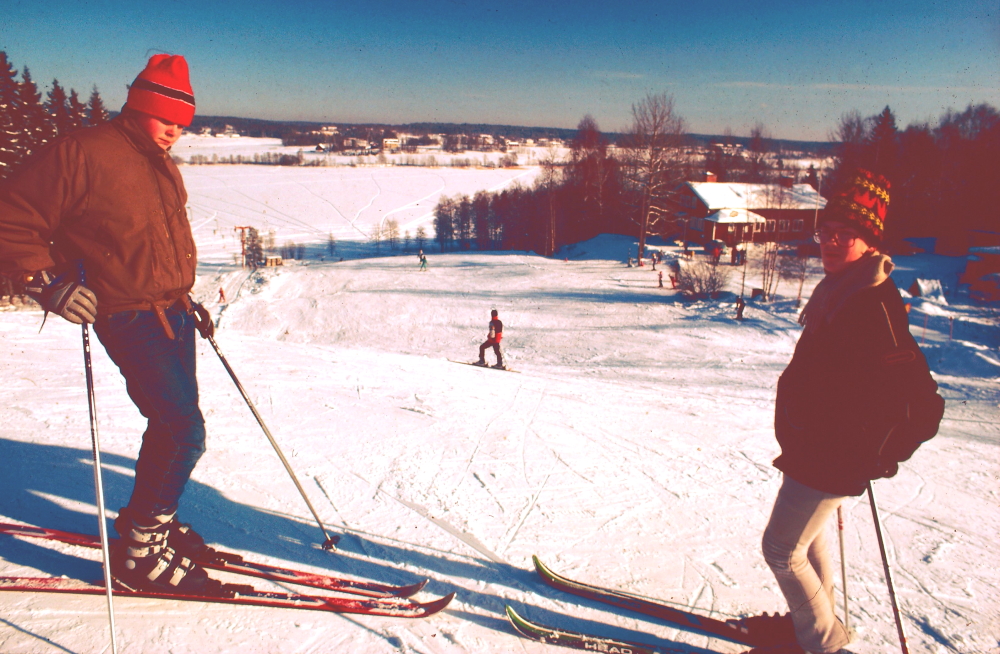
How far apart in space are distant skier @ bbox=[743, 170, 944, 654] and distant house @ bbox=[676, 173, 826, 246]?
38404 mm

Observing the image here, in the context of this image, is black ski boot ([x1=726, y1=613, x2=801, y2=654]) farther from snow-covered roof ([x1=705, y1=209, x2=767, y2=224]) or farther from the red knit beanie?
snow-covered roof ([x1=705, y1=209, x2=767, y2=224])

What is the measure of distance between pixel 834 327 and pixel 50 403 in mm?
6114

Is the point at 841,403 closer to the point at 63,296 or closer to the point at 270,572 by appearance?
the point at 270,572

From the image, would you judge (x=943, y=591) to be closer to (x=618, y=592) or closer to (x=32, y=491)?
(x=618, y=592)

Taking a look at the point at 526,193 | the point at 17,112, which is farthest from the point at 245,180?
the point at 17,112

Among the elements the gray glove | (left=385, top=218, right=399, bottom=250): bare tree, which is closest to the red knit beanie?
A: the gray glove

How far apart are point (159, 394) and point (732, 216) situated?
4053 centimetres

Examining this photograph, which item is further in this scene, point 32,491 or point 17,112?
point 17,112

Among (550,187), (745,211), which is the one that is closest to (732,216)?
(745,211)

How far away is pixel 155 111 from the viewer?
2.09 metres

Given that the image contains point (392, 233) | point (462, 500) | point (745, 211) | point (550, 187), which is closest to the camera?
point (462, 500)

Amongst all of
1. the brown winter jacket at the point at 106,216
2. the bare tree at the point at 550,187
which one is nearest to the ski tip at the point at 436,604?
the brown winter jacket at the point at 106,216

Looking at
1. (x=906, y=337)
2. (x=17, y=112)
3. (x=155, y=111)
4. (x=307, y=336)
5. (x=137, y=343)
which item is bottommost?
(x=307, y=336)

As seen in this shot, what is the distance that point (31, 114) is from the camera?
22859 mm
